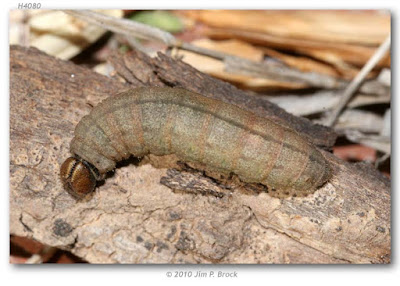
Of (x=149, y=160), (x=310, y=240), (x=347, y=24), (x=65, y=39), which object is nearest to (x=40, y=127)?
(x=149, y=160)

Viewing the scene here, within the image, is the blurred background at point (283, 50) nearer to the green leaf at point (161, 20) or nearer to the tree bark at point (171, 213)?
the green leaf at point (161, 20)

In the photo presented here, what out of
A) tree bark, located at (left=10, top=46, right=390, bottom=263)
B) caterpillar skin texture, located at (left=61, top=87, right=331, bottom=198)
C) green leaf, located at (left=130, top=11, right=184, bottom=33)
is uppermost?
green leaf, located at (left=130, top=11, right=184, bottom=33)

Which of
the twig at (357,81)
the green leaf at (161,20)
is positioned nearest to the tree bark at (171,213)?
the twig at (357,81)

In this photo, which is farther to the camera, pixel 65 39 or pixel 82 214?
pixel 65 39

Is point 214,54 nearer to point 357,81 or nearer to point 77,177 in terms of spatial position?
point 357,81

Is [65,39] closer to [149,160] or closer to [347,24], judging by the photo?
[149,160]

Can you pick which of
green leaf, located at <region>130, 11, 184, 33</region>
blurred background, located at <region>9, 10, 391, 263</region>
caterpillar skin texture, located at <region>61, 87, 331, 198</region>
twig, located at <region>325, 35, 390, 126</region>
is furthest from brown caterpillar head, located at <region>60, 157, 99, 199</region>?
twig, located at <region>325, 35, 390, 126</region>

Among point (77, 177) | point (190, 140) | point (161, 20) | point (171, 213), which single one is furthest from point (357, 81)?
point (77, 177)

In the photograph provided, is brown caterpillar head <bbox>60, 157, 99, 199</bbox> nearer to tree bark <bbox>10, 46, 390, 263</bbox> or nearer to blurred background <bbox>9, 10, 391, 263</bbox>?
tree bark <bbox>10, 46, 390, 263</bbox>
